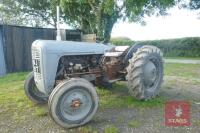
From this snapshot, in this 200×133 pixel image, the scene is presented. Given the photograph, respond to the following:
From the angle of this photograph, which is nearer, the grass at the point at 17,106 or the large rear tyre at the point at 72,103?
the large rear tyre at the point at 72,103

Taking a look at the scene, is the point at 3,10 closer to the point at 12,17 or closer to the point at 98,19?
the point at 12,17

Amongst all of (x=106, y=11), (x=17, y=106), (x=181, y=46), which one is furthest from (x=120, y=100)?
(x=181, y=46)

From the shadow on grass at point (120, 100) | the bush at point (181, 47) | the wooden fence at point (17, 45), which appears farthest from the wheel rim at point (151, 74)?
the bush at point (181, 47)

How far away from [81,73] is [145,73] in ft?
4.41

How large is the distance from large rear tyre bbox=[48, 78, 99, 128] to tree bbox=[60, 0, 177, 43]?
10.7 meters

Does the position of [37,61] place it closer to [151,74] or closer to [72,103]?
[72,103]

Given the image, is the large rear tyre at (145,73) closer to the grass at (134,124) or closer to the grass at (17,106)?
the grass at (134,124)

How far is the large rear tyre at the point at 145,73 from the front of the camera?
5496 mm

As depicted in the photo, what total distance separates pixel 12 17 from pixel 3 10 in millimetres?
1151

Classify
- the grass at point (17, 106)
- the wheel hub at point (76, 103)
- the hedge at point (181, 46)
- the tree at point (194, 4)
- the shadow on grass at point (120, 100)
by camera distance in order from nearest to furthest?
the wheel hub at point (76, 103) < the grass at point (17, 106) < the shadow on grass at point (120, 100) < the tree at point (194, 4) < the hedge at point (181, 46)

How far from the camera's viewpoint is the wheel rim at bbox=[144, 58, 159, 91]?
19.0 ft

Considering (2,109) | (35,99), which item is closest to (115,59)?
(35,99)

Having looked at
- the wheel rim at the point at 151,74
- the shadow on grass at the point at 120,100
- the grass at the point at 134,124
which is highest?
the wheel rim at the point at 151,74

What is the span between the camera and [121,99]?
20.1 feet
